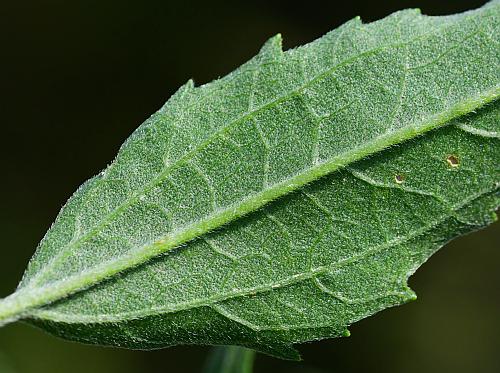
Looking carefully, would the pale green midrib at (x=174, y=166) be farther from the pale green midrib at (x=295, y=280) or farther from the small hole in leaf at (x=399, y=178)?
the small hole in leaf at (x=399, y=178)

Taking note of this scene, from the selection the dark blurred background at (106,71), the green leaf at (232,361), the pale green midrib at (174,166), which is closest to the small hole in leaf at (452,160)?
the pale green midrib at (174,166)

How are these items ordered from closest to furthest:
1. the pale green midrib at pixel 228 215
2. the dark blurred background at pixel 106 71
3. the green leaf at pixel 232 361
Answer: the pale green midrib at pixel 228 215 < the green leaf at pixel 232 361 < the dark blurred background at pixel 106 71

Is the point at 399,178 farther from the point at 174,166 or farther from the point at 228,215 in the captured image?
the point at 174,166

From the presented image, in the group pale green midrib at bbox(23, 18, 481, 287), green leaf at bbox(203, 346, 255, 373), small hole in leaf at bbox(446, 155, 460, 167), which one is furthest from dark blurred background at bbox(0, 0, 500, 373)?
small hole in leaf at bbox(446, 155, 460, 167)

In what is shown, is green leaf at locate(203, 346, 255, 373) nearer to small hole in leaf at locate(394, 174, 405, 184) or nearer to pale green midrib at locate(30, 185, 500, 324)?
pale green midrib at locate(30, 185, 500, 324)

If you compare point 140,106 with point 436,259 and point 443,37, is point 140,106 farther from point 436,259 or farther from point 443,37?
point 443,37

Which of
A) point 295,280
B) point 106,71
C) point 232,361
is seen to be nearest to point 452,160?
point 295,280
